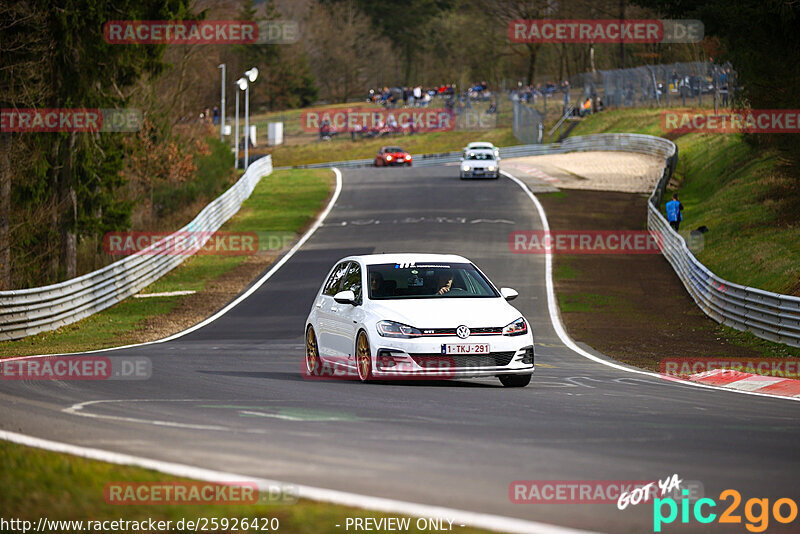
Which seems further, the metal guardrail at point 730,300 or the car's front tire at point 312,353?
the metal guardrail at point 730,300

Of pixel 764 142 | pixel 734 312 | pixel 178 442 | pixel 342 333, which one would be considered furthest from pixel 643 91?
pixel 178 442

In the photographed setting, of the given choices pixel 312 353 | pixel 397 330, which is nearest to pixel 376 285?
pixel 397 330

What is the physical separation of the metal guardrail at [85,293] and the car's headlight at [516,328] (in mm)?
14460

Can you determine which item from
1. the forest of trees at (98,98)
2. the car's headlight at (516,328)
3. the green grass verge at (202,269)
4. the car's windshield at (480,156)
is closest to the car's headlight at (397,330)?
the car's headlight at (516,328)

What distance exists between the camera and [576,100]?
92250mm

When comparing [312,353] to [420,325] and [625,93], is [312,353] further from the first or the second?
[625,93]

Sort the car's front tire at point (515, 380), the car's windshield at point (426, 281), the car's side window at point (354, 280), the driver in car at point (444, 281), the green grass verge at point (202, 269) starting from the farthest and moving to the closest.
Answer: the green grass verge at point (202, 269) → the car's side window at point (354, 280) → the driver in car at point (444, 281) → the car's windshield at point (426, 281) → the car's front tire at point (515, 380)

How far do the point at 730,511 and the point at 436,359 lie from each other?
6.60 m

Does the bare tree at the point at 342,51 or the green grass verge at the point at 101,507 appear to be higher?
the bare tree at the point at 342,51

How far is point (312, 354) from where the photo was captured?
49.3 ft

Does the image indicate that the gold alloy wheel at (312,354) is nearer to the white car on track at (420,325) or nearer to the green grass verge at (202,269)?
the white car on track at (420,325)

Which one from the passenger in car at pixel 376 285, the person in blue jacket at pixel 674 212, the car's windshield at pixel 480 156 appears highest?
the car's windshield at pixel 480 156

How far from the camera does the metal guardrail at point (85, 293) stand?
24.7 m

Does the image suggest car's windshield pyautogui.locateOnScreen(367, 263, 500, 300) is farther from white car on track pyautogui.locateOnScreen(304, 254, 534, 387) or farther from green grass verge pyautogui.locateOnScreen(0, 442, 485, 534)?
green grass verge pyautogui.locateOnScreen(0, 442, 485, 534)
